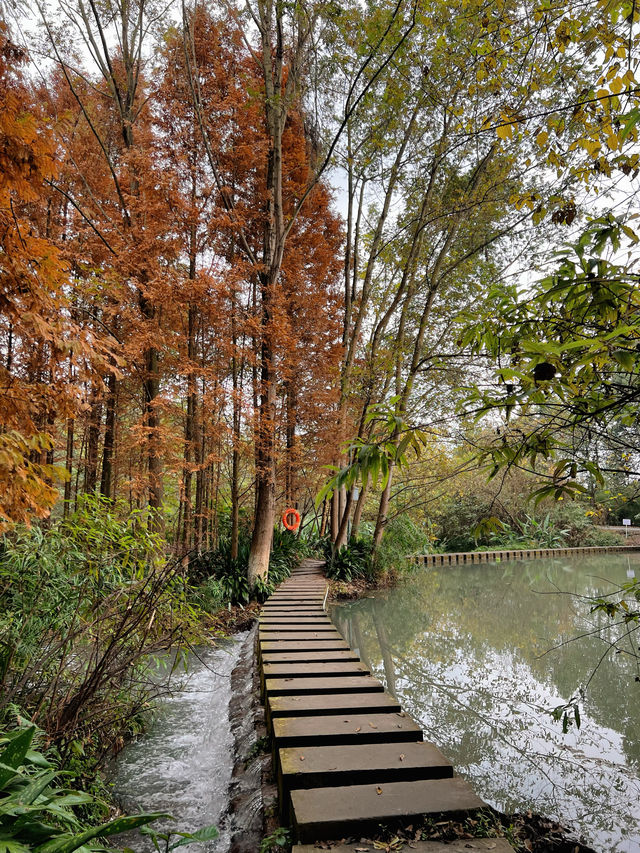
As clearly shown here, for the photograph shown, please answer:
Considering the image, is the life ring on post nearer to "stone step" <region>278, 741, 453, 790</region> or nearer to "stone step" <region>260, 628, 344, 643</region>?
"stone step" <region>260, 628, 344, 643</region>

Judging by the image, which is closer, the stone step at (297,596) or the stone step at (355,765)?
the stone step at (355,765)

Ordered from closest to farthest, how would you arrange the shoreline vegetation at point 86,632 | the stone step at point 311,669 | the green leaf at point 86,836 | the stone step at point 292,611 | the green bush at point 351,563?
the green leaf at point 86,836, the shoreline vegetation at point 86,632, the stone step at point 311,669, the stone step at point 292,611, the green bush at point 351,563

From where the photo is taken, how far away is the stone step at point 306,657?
346 cm

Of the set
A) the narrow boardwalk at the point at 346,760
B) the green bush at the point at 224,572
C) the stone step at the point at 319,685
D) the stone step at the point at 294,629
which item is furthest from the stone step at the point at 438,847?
the green bush at the point at 224,572

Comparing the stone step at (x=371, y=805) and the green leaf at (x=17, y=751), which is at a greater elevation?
the green leaf at (x=17, y=751)

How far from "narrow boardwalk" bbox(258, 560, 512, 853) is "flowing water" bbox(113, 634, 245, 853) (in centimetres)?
51

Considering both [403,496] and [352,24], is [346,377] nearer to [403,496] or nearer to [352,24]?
[352,24]

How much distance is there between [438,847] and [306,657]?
7.05 feet

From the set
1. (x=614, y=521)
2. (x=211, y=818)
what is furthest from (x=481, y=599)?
(x=614, y=521)

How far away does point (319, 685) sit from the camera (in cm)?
289

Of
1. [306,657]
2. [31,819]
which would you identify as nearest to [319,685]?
[306,657]

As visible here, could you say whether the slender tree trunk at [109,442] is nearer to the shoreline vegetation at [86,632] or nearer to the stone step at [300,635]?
the shoreline vegetation at [86,632]

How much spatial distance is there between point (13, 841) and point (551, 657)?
5617mm

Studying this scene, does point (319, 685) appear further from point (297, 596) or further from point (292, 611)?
point (297, 596)
